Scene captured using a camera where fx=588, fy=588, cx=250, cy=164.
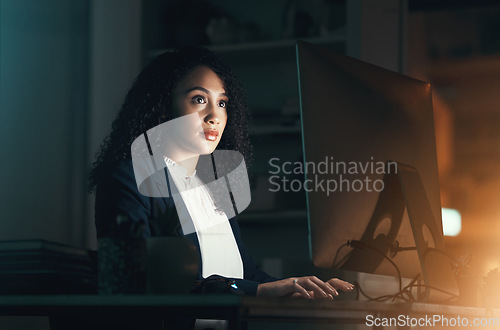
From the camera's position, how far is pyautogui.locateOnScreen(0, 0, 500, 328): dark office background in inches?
104

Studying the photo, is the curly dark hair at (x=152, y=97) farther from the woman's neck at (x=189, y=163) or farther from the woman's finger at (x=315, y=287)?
the woman's finger at (x=315, y=287)

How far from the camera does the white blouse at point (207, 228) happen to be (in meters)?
1.53

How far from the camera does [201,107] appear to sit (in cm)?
161

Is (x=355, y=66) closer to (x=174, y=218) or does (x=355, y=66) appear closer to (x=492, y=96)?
(x=174, y=218)

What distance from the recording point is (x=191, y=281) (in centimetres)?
81

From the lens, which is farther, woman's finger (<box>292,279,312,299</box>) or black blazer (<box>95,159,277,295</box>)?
black blazer (<box>95,159,277,295</box>)

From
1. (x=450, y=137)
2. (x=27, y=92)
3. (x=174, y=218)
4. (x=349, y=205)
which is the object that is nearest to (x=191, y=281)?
(x=174, y=218)

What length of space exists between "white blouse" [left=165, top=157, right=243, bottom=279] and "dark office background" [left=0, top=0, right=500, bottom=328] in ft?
3.57

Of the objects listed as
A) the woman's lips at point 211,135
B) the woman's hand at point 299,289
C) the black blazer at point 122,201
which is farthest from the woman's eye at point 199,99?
the woman's hand at point 299,289

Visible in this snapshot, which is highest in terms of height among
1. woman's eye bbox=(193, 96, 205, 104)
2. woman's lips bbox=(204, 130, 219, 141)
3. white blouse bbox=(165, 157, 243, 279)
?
woman's eye bbox=(193, 96, 205, 104)

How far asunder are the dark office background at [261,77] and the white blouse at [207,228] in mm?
1090

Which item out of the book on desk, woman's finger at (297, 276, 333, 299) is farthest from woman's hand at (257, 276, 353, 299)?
the book on desk

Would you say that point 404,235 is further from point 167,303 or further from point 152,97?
point 152,97

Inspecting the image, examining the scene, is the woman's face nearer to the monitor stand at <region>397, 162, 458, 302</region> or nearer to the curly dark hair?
the curly dark hair
